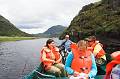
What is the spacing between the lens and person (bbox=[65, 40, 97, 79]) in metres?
8.94

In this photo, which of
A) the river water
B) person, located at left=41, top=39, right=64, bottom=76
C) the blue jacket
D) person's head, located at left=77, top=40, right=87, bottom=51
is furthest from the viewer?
the river water

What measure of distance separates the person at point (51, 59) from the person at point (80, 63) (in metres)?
5.56

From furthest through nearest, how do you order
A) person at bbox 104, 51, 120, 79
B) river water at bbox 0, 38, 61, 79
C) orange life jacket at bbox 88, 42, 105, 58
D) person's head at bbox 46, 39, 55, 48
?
river water at bbox 0, 38, 61, 79, orange life jacket at bbox 88, 42, 105, 58, person's head at bbox 46, 39, 55, 48, person at bbox 104, 51, 120, 79

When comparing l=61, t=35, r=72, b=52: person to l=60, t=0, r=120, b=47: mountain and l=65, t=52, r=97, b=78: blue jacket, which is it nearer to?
l=65, t=52, r=97, b=78: blue jacket

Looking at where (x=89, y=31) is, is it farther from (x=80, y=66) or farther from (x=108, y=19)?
(x=80, y=66)

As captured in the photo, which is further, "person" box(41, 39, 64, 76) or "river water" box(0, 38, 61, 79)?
"river water" box(0, 38, 61, 79)

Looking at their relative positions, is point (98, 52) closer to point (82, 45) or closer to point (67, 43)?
point (67, 43)

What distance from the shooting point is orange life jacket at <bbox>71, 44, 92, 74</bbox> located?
9016 mm

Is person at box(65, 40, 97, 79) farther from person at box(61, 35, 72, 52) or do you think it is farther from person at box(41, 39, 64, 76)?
person at box(61, 35, 72, 52)

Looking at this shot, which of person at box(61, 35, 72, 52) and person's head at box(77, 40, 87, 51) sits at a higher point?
person's head at box(77, 40, 87, 51)

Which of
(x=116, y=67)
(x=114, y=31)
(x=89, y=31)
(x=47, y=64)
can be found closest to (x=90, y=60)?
(x=116, y=67)

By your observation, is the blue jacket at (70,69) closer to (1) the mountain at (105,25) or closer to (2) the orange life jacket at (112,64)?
(2) the orange life jacket at (112,64)

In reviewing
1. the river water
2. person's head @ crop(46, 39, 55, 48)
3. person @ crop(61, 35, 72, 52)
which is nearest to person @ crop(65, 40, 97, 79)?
person's head @ crop(46, 39, 55, 48)

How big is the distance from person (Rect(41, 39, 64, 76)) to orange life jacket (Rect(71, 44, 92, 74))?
5.53 meters
